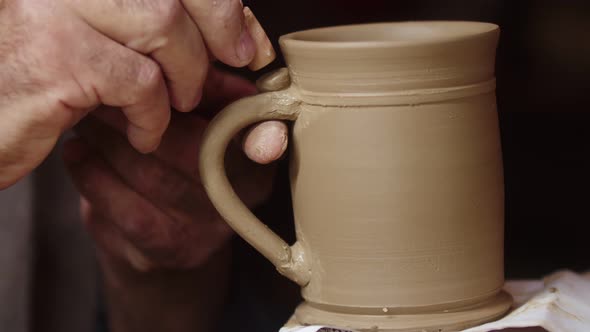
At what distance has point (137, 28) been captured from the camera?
3.02 feet

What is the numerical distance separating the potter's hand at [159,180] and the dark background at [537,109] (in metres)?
1.25

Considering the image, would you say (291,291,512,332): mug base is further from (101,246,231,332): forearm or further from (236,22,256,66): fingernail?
(101,246,231,332): forearm

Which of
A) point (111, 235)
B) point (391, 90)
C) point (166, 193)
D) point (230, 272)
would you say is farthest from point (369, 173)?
point (230, 272)

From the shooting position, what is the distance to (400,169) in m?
0.92

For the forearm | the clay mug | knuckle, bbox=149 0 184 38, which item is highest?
knuckle, bbox=149 0 184 38

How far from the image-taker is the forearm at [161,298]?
156cm

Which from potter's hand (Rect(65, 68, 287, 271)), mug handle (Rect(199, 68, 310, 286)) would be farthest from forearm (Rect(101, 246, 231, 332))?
mug handle (Rect(199, 68, 310, 286))

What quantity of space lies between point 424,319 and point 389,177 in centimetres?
16

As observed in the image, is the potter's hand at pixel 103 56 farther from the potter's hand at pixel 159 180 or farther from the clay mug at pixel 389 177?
the potter's hand at pixel 159 180

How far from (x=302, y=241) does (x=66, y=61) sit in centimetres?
32

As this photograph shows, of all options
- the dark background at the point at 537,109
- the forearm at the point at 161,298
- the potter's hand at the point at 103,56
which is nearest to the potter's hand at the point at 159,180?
the forearm at the point at 161,298

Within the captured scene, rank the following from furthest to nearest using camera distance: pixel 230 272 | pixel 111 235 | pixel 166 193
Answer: pixel 230 272
pixel 111 235
pixel 166 193

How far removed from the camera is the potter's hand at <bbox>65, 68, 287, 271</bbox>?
1.29 meters

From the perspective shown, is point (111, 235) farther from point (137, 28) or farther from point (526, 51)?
point (526, 51)
